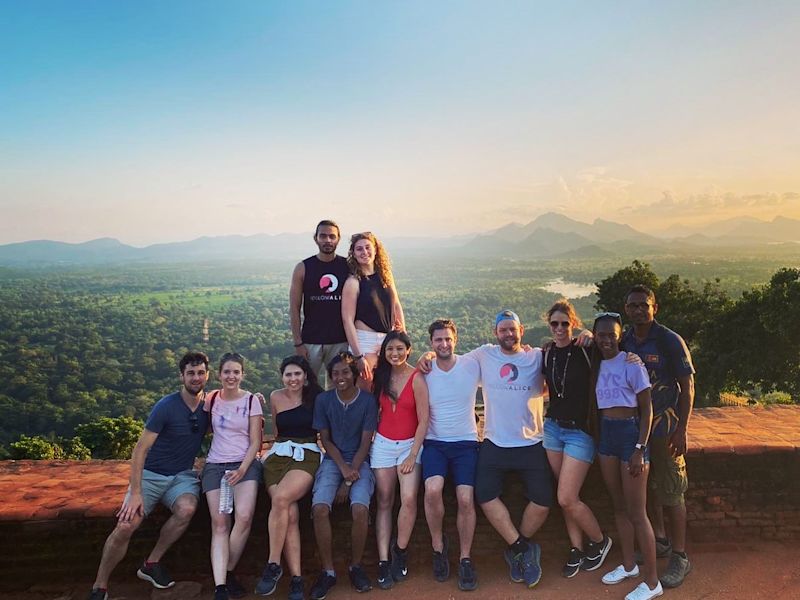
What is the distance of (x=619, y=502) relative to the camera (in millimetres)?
3887

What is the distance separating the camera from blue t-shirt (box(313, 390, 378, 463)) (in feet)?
13.9

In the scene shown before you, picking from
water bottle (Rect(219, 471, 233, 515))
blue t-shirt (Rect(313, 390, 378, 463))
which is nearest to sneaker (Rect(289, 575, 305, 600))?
water bottle (Rect(219, 471, 233, 515))

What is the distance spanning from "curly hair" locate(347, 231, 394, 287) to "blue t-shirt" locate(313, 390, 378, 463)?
112 cm

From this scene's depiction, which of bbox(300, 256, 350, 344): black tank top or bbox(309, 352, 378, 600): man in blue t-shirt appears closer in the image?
bbox(309, 352, 378, 600): man in blue t-shirt

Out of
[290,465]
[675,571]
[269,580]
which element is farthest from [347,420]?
[675,571]

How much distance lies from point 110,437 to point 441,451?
20.8 metres

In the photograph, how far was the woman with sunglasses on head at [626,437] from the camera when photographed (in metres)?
3.75

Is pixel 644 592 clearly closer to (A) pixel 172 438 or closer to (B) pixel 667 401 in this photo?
(B) pixel 667 401

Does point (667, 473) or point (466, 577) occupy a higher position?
point (667, 473)

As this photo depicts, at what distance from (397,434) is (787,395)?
2068 centimetres

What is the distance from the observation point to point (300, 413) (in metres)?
4.35

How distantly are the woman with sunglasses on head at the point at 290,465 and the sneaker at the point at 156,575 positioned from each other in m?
0.76

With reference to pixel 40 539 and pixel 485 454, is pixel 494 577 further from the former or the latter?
pixel 40 539

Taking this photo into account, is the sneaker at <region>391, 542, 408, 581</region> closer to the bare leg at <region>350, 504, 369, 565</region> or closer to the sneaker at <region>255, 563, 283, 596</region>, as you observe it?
the bare leg at <region>350, 504, 369, 565</region>
